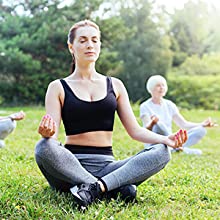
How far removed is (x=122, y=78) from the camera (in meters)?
18.0

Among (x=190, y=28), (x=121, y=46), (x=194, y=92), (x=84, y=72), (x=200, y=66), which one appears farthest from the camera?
(x=190, y=28)

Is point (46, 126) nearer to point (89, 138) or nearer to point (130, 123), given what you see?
point (89, 138)

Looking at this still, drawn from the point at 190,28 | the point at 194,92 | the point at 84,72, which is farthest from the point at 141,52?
the point at 84,72

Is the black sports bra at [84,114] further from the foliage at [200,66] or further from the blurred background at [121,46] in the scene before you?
the foliage at [200,66]

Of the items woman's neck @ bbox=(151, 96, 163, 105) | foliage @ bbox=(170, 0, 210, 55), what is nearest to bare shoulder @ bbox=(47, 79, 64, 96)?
woman's neck @ bbox=(151, 96, 163, 105)

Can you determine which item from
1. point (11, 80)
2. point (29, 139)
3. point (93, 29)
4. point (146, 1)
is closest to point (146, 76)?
point (146, 1)

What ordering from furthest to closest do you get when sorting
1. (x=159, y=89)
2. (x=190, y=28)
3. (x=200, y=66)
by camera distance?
1. (x=190, y=28)
2. (x=200, y=66)
3. (x=159, y=89)

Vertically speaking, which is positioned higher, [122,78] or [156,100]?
[156,100]

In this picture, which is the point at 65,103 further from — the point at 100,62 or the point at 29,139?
the point at 100,62

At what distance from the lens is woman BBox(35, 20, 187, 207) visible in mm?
2582

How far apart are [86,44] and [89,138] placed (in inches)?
25.1

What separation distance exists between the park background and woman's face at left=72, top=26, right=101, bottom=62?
3.11ft

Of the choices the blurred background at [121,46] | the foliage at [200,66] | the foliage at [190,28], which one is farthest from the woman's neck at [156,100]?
the foliage at [190,28]

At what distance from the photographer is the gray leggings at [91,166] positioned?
252cm
